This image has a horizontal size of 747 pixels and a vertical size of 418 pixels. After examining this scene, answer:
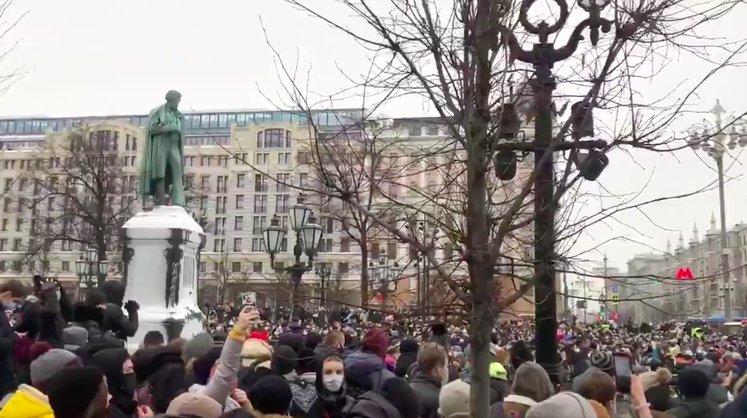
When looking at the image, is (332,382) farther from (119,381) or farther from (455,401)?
(119,381)

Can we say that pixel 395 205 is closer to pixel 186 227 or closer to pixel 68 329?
pixel 68 329

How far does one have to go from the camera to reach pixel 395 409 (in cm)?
498

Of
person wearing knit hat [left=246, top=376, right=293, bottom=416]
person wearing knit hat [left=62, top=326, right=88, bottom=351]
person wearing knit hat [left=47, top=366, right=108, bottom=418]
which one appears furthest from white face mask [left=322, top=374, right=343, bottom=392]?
person wearing knit hat [left=62, top=326, right=88, bottom=351]

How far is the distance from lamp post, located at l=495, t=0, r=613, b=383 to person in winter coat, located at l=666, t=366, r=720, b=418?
1.08 meters

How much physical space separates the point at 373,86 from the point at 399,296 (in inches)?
69.9

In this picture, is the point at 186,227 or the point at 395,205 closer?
the point at 395,205

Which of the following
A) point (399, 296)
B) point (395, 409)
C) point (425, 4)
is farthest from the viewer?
point (399, 296)

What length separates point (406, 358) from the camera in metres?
8.16

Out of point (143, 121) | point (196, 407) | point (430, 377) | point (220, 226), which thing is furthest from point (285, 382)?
point (143, 121)

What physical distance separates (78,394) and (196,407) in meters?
0.72

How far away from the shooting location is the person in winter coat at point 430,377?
6039 millimetres

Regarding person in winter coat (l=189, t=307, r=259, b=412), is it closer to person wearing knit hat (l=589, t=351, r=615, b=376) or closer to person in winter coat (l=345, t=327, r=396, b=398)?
person in winter coat (l=345, t=327, r=396, b=398)

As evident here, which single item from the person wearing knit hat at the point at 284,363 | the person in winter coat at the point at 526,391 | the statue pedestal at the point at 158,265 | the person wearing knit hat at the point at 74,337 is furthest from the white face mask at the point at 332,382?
the statue pedestal at the point at 158,265

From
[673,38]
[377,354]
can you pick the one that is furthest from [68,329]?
[673,38]
